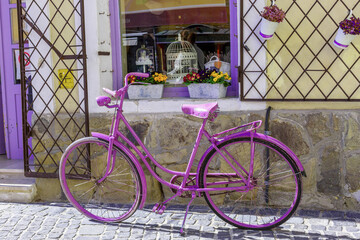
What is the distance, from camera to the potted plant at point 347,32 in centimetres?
427

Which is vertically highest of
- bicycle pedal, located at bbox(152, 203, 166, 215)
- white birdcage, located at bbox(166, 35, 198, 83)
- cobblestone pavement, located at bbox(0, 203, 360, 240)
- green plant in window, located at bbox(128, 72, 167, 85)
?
white birdcage, located at bbox(166, 35, 198, 83)

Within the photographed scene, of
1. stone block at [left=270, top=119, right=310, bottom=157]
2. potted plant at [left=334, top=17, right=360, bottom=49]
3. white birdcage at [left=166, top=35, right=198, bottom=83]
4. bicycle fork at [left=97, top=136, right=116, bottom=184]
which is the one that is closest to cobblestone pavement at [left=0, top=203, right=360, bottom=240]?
bicycle fork at [left=97, top=136, right=116, bottom=184]

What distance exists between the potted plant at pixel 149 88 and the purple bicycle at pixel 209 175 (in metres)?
0.42

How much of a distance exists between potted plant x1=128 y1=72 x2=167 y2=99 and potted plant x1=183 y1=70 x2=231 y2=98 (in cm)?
29

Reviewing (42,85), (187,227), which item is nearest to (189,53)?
(42,85)

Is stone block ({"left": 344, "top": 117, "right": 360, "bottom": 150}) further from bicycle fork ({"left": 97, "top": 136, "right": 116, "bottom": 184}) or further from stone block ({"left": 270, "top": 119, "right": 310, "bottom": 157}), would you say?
bicycle fork ({"left": 97, "top": 136, "right": 116, "bottom": 184})

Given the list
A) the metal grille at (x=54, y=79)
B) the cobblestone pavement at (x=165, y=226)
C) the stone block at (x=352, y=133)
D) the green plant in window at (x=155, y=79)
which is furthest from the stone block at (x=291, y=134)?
the metal grille at (x=54, y=79)

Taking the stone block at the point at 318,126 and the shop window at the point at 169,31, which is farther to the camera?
the shop window at the point at 169,31

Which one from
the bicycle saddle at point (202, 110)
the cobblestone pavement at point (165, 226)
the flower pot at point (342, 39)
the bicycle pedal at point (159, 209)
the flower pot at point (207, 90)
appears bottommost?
the cobblestone pavement at point (165, 226)

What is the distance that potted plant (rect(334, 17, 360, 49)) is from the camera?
14.0ft

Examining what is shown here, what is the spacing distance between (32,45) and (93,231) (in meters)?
2.21

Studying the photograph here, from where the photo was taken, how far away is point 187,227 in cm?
429

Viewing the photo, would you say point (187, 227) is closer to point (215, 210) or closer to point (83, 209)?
point (215, 210)

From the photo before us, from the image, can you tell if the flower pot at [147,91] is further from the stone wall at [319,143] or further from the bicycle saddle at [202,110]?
the bicycle saddle at [202,110]
